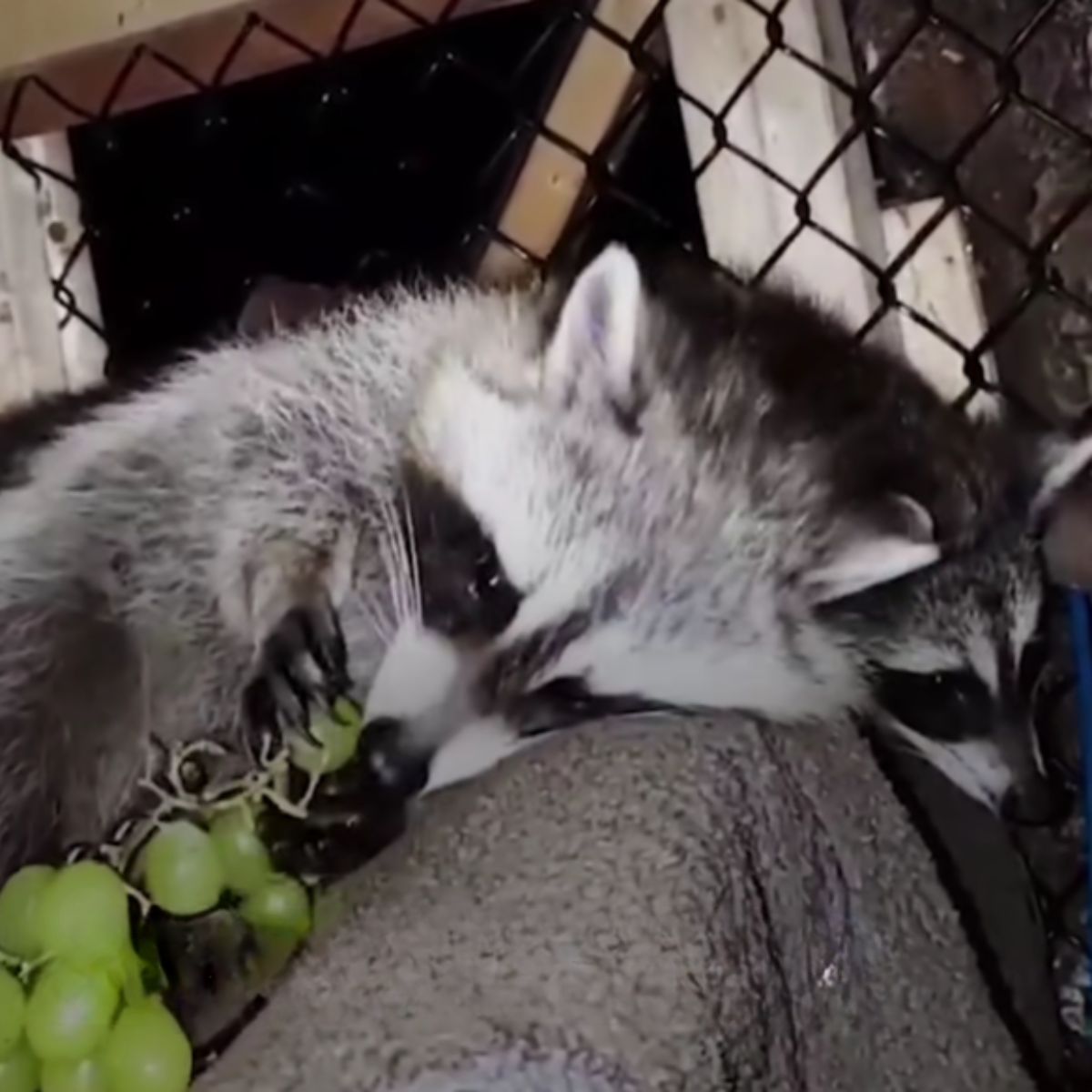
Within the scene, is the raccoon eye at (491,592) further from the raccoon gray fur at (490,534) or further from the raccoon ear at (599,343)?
the raccoon ear at (599,343)

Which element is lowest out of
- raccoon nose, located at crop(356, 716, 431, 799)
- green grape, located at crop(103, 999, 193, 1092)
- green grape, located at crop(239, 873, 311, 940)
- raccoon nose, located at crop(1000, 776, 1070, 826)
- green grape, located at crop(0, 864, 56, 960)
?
green grape, located at crop(0, 864, 56, 960)

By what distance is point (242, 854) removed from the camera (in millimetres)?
973

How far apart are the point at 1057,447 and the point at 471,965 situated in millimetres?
556

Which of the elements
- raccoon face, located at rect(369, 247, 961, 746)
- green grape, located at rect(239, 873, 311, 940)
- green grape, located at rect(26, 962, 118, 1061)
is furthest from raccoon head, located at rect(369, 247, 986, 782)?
green grape, located at rect(26, 962, 118, 1061)

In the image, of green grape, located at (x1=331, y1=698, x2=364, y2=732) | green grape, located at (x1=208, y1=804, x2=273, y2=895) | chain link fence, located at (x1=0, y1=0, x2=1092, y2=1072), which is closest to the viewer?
green grape, located at (x1=208, y1=804, x2=273, y2=895)

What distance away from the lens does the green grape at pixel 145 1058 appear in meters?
0.84

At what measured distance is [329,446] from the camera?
1.21 metres

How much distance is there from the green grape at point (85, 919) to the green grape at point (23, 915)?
16 millimetres

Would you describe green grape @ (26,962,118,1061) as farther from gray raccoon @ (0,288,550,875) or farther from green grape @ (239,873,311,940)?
gray raccoon @ (0,288,550,875)

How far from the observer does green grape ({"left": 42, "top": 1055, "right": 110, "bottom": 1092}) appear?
0.85 m

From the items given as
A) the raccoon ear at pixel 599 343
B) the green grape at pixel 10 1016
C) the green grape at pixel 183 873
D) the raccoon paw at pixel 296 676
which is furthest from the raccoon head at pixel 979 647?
the green grape at pixel 10 1016

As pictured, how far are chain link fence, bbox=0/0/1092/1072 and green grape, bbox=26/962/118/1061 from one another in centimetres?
58

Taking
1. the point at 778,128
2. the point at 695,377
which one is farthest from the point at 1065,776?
the point at 778,128

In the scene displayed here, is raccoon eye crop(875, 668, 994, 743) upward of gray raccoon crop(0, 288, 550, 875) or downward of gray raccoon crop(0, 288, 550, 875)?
upward
